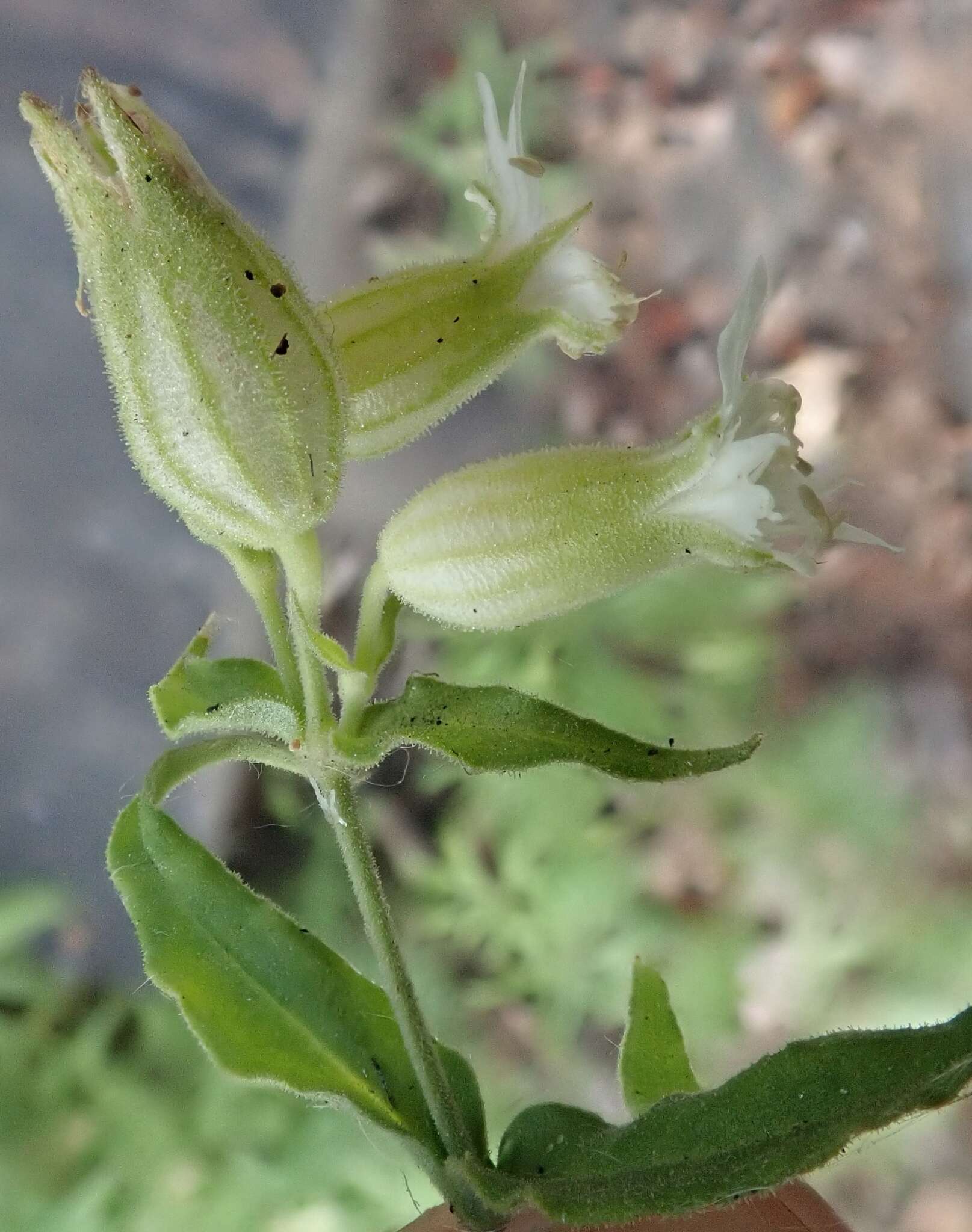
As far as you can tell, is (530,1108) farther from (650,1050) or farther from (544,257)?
(544,257)

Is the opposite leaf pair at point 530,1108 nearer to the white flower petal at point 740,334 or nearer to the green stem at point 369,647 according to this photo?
the green stem at point 369,647

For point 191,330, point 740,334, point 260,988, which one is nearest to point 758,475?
point 740,334

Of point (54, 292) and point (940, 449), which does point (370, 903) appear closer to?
point (54, 292)

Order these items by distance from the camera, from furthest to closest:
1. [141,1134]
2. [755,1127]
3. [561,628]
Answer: [561,628] → [141,1134] → [755,1127]

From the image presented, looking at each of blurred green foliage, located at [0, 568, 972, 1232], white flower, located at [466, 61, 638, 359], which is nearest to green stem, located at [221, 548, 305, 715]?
white flower, located at [466, 61, 638, 359]

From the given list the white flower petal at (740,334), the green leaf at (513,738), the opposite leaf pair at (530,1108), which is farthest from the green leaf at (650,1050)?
the white flower petal at (740,334)

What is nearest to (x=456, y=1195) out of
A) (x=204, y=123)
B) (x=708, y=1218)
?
(x=708, y=1218)
